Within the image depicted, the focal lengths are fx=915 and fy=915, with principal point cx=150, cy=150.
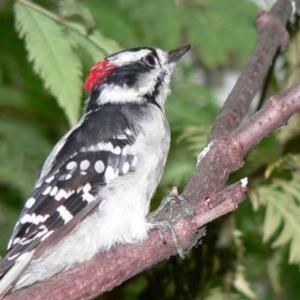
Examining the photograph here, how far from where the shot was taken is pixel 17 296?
2281 mm

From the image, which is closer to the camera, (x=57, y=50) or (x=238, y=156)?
(x=238, y=156)

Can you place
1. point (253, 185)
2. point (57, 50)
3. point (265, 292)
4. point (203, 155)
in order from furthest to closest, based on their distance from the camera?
1. point (265, 292)
2. point (253, 185)
3. point (57, 50)
4. point (203, 155)

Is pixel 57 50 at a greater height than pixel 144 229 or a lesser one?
greater

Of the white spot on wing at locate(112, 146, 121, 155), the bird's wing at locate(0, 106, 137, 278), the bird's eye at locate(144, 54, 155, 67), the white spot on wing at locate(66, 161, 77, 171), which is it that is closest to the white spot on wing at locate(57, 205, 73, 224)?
the bird's wing at locate(0, 106, 137, 278)

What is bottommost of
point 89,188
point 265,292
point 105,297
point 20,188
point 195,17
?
point 265,292

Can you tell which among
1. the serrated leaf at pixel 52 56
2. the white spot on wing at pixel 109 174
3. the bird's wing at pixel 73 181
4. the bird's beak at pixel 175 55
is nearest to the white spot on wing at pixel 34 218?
the bird's wing at pixel 73 181

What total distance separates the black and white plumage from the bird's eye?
150mm

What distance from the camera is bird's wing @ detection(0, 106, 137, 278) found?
243cm

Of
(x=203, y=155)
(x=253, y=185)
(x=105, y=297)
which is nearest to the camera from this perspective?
(x=203, y=155)

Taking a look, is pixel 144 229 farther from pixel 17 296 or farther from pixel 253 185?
pixel 253 185

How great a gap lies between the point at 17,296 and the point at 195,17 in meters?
1.87

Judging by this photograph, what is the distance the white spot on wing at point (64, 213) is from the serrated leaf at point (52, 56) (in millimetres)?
309

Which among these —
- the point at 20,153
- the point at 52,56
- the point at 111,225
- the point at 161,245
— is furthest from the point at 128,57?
the point at 20,153

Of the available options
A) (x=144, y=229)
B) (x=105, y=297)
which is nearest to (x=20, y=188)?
(x=105, y=297)
